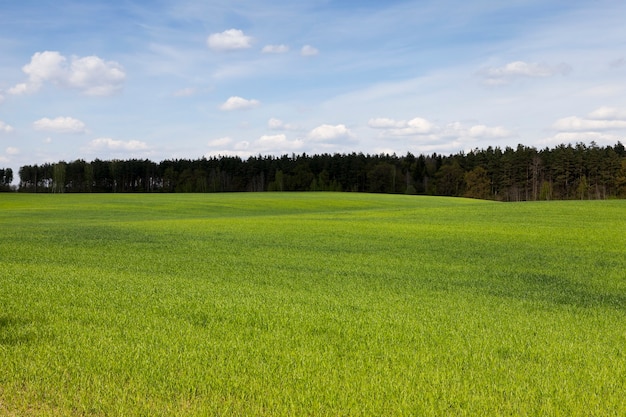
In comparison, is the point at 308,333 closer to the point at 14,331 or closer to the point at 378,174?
the point at 14,331

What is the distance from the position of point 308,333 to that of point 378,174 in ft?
413

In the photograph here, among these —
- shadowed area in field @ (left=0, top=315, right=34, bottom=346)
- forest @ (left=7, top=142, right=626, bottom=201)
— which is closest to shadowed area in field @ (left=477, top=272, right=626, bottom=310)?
shadowed area in field @ (left=0, top=315, right=34, bottom=346)

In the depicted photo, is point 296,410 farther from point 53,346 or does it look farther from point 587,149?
point 587,149

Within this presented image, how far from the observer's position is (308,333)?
24.6ft

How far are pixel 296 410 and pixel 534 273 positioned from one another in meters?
10.9

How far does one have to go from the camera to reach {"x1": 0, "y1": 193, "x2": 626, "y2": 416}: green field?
534 cm

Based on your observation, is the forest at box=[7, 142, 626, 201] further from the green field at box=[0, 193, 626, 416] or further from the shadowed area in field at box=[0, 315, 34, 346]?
the shadowed area in field at box=[0, 315, 34, 346]

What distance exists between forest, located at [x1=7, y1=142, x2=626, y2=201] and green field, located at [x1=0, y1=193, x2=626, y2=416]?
9880 centimetres

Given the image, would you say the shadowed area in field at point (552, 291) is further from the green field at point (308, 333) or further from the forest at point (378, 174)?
the forest at point (378, 174)

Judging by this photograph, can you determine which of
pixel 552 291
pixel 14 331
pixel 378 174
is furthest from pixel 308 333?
pixel 378 174

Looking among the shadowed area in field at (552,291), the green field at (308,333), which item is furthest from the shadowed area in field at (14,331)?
the shadowed area in field at (552,291)

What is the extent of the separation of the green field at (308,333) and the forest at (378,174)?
324 feet

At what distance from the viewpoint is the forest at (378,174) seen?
343 feet

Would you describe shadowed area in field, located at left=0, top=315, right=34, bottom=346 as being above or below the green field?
above
